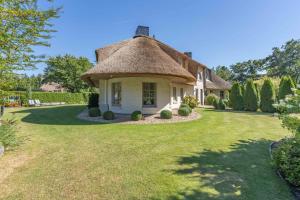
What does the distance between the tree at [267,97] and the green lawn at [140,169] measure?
13.6m

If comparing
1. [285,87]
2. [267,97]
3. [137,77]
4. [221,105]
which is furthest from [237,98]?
[137,77]

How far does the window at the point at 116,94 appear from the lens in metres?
15.7

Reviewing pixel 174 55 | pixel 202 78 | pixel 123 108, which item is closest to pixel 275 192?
pixel 123 108

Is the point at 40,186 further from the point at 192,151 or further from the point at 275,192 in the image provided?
the point at 275,192

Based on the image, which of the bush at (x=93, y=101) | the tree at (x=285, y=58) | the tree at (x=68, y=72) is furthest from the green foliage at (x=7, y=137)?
the tree at (x=285, y=58)

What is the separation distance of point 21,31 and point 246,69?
229ft

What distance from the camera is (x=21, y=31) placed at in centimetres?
539

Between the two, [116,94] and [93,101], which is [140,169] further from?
[93,101]

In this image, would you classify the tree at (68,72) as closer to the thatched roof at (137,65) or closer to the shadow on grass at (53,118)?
the shadow on grass at (53,118)

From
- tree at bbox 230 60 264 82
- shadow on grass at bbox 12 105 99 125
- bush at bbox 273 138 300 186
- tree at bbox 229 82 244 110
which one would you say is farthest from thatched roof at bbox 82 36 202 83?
tree at bbox 230 60 264 82

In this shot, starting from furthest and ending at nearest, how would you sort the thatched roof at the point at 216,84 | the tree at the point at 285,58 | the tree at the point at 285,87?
the tree at the point at 285,58
the thatched roof at the point at 216,84
the tree at the point at 285,87

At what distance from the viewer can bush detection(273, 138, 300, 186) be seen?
4457 millimetres

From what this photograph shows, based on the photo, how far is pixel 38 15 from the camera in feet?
17.7

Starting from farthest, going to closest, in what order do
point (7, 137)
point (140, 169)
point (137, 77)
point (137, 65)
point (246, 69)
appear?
point (246, 69) → point (137, 77) → point (137, 65) → point (7, 137) → point (140, 169)
